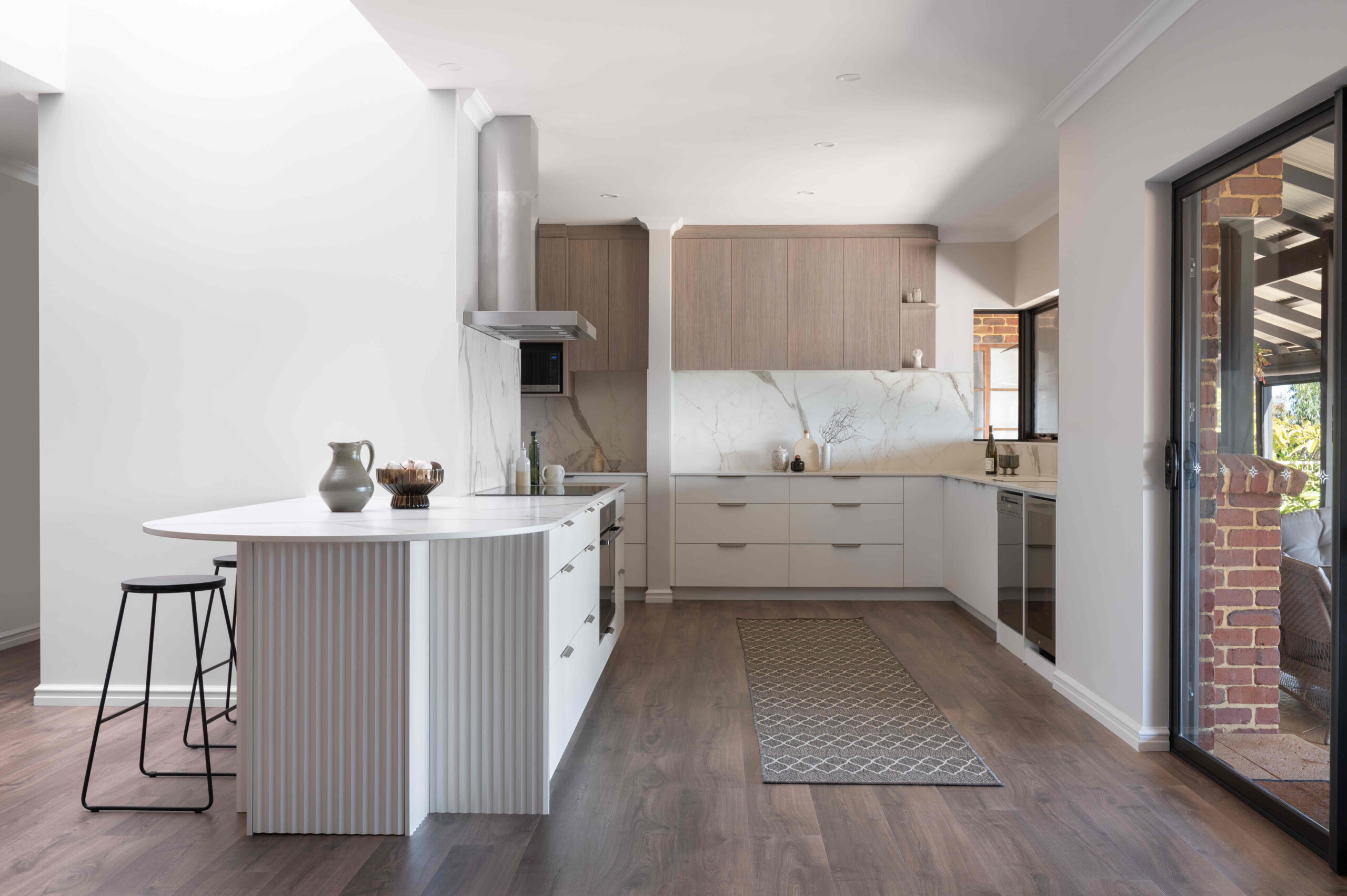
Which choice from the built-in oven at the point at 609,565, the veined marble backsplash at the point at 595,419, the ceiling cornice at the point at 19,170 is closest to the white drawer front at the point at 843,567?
the veined marble backsplash at the point at 595,419

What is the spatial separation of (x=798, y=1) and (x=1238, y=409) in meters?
1.86

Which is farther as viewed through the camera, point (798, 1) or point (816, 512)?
point (816, 512)

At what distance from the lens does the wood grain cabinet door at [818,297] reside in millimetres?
5938

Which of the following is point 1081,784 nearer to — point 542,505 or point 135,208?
Answer: point 542,505

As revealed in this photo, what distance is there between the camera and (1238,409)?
269 centimetres

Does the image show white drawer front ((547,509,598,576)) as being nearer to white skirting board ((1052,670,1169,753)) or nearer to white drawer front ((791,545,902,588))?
white skirting board ((1052,670,1169,753))

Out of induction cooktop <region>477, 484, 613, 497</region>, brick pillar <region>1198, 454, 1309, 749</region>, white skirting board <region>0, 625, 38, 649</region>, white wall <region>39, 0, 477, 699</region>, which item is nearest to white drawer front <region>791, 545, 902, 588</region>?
induction cooktop <region>477, 484, 613, 497</region>

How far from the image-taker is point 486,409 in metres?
4.05

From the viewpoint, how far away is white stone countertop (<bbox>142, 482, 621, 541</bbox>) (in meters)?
2.23

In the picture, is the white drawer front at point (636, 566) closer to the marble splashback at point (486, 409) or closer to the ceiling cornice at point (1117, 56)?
the marble splashback at point (486, 409)

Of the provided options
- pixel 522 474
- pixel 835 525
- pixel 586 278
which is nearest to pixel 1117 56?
pixel 522 474

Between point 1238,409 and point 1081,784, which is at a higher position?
point 1238,409

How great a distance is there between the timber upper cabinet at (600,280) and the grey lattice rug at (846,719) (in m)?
2.22

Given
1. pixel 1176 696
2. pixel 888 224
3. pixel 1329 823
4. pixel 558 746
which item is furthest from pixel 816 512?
pixel 1329 823
